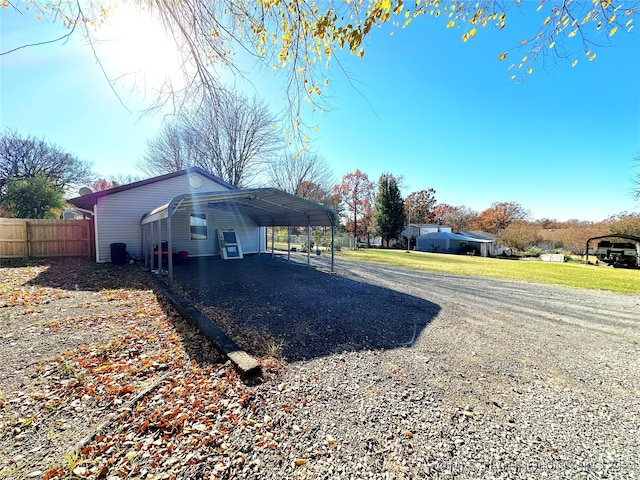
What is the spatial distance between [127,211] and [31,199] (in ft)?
41.5

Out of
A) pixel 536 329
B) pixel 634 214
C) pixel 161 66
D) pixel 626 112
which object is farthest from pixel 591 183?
pixel 161 66

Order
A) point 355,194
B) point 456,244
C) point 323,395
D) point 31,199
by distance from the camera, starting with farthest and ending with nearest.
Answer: point 355,194 → point 456,244 → point 31,199 → point 323,395

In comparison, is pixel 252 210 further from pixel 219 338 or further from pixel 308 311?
pixel 219 338

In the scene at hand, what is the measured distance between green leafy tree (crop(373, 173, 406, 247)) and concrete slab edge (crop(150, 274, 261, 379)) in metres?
29.9

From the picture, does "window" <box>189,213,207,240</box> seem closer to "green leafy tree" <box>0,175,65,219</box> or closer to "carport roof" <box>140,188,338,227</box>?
"carport roof" <box>140,188,338,227</box>

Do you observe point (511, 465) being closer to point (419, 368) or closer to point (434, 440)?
point (434, 440)

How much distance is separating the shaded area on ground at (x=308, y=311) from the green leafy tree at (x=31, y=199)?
17.1m

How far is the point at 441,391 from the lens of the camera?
2459mm

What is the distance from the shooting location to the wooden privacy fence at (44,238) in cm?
1023

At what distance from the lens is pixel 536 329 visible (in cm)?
434

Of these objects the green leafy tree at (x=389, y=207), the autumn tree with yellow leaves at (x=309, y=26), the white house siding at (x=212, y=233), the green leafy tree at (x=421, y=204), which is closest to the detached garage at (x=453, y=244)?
the green leafy tree at (x=389, y=207)

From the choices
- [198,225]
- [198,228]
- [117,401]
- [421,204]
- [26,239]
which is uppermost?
[421,204]

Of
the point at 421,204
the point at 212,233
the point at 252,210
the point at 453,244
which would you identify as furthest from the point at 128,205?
the point at 421,204

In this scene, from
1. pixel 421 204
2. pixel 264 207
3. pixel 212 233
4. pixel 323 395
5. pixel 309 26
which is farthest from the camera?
pixel 421 204
